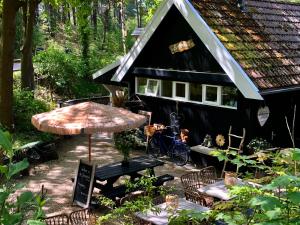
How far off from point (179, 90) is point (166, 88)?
0.58 m

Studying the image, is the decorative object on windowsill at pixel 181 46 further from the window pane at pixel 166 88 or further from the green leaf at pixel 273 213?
the green leaf at pixel 273 213

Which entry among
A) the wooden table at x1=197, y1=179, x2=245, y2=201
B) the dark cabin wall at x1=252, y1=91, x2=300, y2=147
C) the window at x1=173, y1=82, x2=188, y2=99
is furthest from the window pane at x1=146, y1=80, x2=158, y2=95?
the wooden table at x1=197, y1=179, x2=245, y2=201

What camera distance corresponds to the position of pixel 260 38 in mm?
12562

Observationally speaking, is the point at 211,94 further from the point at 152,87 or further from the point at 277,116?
the point at 152,87

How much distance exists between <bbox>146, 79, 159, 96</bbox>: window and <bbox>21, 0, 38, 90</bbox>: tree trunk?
6476mm

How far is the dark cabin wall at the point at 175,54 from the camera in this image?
12234 mm

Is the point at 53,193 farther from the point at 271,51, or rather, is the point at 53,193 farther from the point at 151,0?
the point at 151,0

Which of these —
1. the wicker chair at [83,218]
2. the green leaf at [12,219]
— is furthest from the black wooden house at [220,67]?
the green leaf at [12,219]

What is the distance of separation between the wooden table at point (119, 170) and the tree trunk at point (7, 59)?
18.6 feet

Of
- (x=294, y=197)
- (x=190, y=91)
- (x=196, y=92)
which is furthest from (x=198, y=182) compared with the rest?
(x=294, y=197)

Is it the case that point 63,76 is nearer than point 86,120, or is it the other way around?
point 86,120

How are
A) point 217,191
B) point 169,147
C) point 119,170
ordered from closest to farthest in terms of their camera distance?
point 217,191 → point 119,170 → point 169,147

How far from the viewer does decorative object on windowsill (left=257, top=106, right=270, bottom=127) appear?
1135 centimetres

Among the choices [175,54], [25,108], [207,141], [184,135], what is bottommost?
[207,141]
